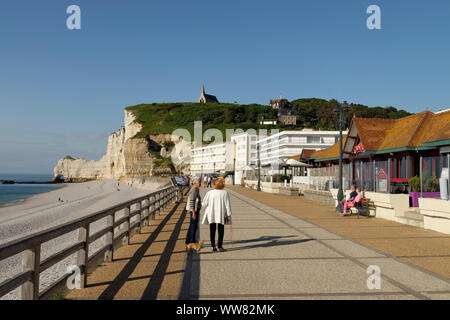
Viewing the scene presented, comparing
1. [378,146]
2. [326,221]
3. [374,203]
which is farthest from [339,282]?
[378,146]

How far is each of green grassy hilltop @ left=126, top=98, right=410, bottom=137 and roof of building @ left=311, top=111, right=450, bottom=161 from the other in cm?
11896

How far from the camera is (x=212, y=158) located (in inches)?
4862

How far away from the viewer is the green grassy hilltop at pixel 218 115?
150125 mm

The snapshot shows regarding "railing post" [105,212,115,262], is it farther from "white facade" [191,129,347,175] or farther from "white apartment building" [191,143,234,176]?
"white apartment building" [191,143,234,176]

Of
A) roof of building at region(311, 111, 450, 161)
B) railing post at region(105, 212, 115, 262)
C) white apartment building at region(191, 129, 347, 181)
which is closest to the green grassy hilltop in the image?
white apartment building at region(191, 129, 347, 181)

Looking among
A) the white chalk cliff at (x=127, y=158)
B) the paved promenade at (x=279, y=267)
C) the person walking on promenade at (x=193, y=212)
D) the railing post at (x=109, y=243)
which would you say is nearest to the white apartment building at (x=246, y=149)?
the white chalk cliff at (x=127, y=158)

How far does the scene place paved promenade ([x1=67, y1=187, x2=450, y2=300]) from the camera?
515 cm

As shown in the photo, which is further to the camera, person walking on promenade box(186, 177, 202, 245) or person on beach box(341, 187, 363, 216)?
person on beach box(341, 187, 363, 216)

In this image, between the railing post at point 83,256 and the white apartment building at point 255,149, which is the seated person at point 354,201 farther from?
the white apartment building at point 255,149

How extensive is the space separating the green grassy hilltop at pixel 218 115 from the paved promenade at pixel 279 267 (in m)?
134

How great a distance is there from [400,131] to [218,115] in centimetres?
15525

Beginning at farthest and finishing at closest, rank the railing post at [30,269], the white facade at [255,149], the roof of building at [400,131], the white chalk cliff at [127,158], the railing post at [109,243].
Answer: the white chalk cliff at [127,158] → the white facade at [255,149] → the roof of building at [400,131] → the railing post at [109,243] → the railing post at [30,269]

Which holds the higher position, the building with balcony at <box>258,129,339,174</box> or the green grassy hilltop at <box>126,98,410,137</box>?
the green grassy hilltop at <box>126,98,410,137</box>
